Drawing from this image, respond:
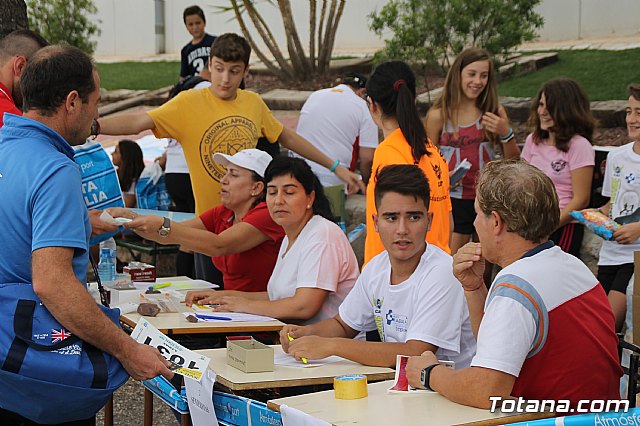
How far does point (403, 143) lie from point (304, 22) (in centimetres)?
1082

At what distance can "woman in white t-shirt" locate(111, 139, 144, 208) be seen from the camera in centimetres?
939

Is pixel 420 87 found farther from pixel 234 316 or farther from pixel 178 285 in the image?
pixel 234 316

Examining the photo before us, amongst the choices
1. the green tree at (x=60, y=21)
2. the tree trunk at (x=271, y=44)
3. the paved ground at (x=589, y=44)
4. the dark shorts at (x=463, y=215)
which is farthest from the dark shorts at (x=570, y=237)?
the green tree at (x=60, y=21)

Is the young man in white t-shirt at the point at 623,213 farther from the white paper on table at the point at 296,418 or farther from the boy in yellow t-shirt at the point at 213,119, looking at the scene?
the white paper on table at the point at 296,418

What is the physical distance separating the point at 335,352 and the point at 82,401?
3.53ft

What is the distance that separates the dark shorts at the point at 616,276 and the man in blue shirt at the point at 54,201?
3338 millimetres

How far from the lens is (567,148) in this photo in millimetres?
6375

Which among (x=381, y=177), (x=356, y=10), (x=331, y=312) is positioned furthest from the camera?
(x=356, y=10)

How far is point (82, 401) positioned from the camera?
10.8ft

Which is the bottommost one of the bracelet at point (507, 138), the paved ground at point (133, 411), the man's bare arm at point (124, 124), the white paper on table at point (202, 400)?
the paved ground at point (133, 411)

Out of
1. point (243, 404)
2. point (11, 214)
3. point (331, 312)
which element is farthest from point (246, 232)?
point (11, 214)

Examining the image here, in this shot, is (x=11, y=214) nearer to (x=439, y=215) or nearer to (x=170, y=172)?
(x=439, y=215)

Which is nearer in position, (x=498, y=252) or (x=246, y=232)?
(x=498, y=252)

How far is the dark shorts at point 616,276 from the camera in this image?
579 cm
